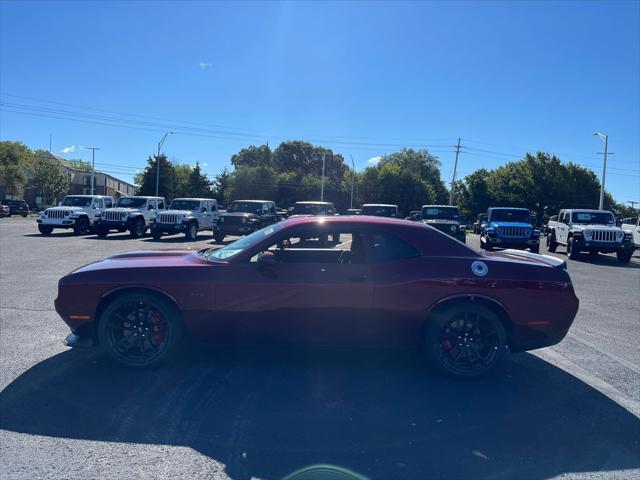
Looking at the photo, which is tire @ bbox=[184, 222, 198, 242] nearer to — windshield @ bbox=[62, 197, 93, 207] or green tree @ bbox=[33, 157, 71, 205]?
windshield @ bbox=[62, 197, 93, 207]

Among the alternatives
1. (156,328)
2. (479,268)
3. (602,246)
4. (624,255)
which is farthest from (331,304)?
(624,255)

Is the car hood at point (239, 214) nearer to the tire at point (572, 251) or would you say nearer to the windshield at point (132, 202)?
the windshield at point (132, 202)

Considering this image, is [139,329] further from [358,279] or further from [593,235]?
[593,235]

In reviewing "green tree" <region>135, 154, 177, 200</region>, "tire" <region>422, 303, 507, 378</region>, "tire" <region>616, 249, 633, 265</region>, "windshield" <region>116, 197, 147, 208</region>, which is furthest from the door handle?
"green tree" <region>135, 154, 177, 200</region>

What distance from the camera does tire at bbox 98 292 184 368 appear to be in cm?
512

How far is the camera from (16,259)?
14.4 m

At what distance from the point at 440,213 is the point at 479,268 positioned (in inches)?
724

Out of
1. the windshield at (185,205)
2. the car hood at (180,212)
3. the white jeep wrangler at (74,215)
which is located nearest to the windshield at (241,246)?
the car hood at (180,212)

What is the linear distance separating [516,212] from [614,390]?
17.8 meters

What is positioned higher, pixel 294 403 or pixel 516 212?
pixel 516 212

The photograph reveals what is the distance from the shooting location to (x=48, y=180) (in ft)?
216

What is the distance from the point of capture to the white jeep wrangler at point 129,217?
24.3 m

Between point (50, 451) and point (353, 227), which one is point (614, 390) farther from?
point (50, 451)

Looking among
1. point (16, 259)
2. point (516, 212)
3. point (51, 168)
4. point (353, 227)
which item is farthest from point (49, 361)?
point (51, 168)
